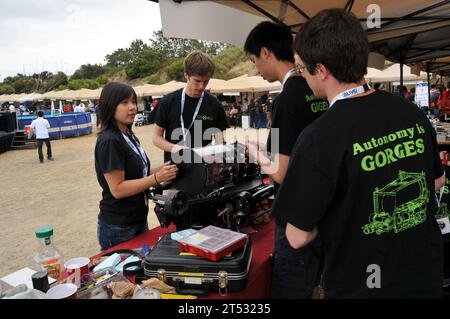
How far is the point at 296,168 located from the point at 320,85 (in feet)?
1.06

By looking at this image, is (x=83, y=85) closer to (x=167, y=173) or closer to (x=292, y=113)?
(x=167, y=173)

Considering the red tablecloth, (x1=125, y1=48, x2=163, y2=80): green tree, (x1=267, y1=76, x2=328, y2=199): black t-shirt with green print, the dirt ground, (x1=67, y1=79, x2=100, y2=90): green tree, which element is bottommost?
the dirt ground

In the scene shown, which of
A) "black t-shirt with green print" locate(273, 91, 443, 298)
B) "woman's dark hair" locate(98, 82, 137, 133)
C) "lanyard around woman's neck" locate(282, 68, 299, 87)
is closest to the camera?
"black t-shirt with green print" locate(273, 91, 443, 298)

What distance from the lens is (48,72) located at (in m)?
91.6

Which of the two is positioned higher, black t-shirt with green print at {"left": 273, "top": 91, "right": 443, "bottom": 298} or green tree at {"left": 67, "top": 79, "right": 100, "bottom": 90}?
green tree at {"left": 67, "top": 79, "right": 100, "bottom": 90}

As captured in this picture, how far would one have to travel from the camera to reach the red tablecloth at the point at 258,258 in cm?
158

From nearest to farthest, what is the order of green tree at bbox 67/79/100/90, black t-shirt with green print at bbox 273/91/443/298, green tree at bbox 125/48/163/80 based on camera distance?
black t-shirt with green print at bbox 273/91/443/298, green tree at bbox 67/79/100/90, green tree at bbox 125/48/163/80

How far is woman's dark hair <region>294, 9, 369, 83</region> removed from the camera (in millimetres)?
1103

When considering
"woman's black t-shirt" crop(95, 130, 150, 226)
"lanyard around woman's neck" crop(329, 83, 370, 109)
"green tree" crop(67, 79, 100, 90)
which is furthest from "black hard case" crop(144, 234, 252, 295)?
"green tree" crop(67, 79, 100, 90)

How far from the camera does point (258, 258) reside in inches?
69.7

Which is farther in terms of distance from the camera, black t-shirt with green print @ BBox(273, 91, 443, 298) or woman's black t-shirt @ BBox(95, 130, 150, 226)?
woman's black t-shirt @ BBox(95, 130, 150, 226)

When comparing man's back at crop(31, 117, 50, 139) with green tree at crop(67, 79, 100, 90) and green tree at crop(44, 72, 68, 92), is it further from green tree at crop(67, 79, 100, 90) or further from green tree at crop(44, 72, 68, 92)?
green tree at crop(44, 72, 68, 92)

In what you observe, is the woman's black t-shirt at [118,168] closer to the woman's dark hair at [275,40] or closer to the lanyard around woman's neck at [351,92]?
the woman's dark hair at [275,40]
